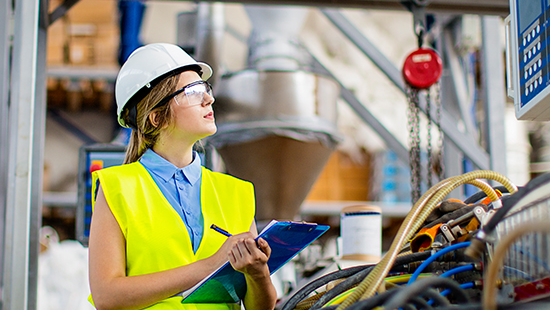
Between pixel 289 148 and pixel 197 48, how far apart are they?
757 millimetres

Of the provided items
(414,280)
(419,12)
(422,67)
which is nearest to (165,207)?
(414,280)

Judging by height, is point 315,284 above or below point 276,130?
below

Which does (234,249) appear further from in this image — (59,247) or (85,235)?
(59,247)

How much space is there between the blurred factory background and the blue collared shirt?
1.99 feet

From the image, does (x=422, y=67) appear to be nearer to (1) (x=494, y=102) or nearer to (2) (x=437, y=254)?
(1) (x=494, y=102)

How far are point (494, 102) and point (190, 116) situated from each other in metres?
1.76

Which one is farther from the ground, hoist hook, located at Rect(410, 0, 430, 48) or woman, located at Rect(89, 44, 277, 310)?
hoist hook, located at Rect(410, 0, 430, 48)

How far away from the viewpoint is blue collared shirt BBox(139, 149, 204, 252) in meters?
1.23

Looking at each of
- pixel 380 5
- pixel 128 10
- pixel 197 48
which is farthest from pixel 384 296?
pixel 128 10

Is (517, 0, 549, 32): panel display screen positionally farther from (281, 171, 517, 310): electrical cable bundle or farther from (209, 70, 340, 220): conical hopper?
(209, 70, 340, 220): conical hopper

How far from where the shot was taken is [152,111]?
130 cm

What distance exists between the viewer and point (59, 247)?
12.6 feet

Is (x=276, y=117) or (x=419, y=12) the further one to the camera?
(x=276, y=117)

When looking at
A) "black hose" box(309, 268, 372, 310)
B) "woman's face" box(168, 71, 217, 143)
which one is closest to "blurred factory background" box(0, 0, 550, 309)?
"woman's face" box(168, 71, 217, 143)
